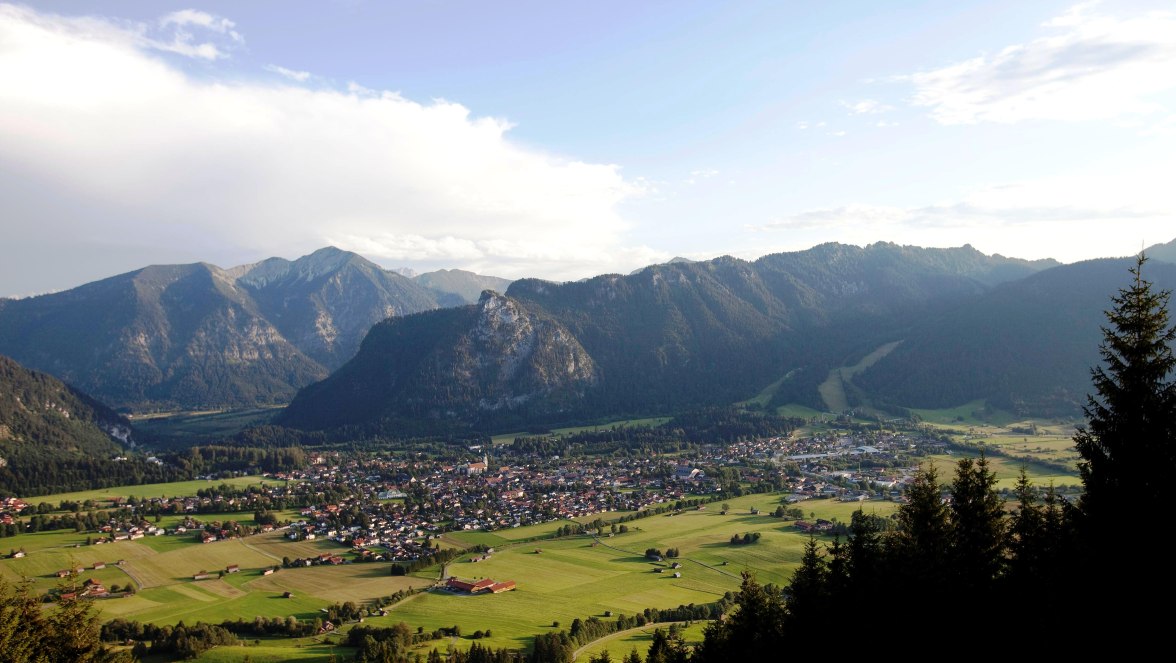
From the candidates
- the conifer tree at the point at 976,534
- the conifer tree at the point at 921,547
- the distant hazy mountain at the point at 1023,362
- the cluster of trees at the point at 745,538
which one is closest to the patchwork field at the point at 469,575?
the cluster of trees at the point at 745,538

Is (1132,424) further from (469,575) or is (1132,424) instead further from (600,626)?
(469,575)

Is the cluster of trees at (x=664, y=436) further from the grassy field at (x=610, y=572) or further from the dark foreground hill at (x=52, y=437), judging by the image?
the dark foreground hill at (x=52, y=437)

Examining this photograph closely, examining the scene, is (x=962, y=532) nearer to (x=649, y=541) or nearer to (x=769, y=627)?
(x=769, y=627)

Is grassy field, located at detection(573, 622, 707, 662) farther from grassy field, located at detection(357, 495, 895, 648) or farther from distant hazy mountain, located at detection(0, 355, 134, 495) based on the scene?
distant hazy mountain, located at detection(0, 355, 134, 495)

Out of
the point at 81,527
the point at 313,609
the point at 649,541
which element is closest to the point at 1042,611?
the point at 313,609

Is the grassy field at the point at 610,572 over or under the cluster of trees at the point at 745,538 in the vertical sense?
under

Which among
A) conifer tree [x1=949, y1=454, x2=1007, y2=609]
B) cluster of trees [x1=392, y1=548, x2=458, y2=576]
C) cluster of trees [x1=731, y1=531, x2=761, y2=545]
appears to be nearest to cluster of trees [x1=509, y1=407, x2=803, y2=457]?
cluster of trees [x1=731, y1=531, x2=761, y2=545]

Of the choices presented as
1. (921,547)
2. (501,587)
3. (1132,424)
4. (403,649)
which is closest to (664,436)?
(501,587)

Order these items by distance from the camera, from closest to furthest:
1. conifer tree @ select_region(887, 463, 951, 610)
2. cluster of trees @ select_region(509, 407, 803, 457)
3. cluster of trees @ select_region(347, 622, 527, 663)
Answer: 1. conifer tree @ select_region(887, 463, 951, 610)
2. cluster of trees @ select_region(347, 622, 527, 663)
3. cluster of trees @ select_region(509, 407, 803, 457)
